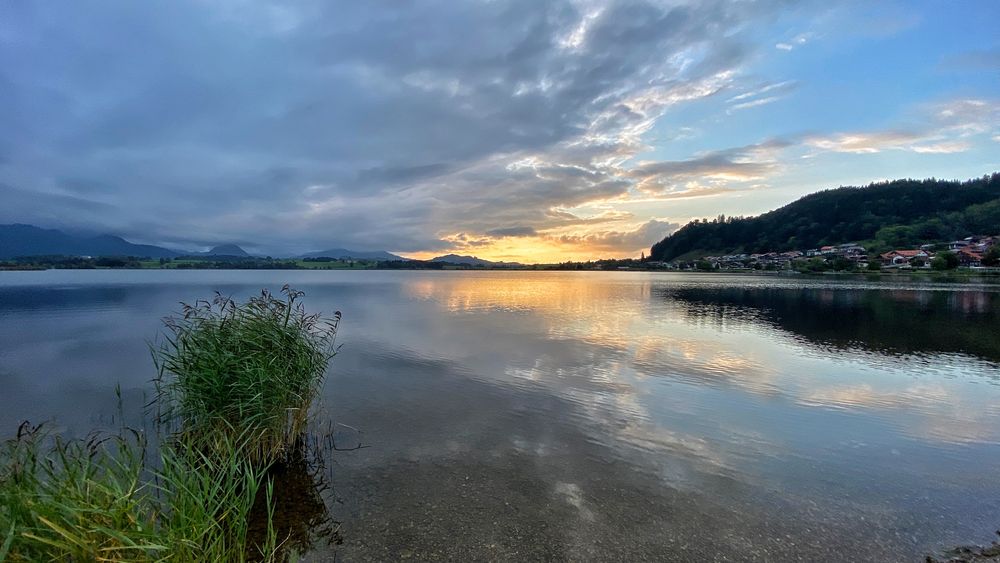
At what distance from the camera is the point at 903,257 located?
160000mm

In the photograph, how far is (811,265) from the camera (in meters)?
170

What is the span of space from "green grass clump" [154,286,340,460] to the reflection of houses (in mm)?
208687

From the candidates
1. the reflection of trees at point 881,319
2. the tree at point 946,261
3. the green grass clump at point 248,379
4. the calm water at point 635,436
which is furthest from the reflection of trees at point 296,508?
the tree at point 946,261

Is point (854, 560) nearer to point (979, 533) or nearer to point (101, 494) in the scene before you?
point (979, 533)

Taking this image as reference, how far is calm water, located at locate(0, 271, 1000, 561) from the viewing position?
29.0 feet

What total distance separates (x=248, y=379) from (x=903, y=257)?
21779 cm

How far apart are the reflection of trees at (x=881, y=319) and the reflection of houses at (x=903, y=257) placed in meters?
118

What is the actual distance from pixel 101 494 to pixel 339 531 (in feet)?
14.3

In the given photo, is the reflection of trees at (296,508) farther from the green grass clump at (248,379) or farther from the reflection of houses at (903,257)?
the reflection of houses at (903,257)

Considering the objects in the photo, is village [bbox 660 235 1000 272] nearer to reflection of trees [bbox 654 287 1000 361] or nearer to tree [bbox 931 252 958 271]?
tree [bbox 931 252 958 271]

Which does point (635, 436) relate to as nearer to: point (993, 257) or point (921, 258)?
point (993, 257)

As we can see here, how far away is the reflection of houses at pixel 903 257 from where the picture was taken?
15362cm

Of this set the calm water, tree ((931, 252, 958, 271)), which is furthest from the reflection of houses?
the calm water

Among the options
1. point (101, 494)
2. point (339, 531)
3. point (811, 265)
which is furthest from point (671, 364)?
point (811, 265)
